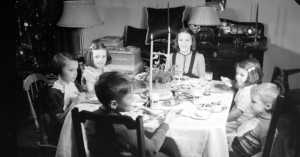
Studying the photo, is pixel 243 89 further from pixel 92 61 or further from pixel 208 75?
pixel 92 61

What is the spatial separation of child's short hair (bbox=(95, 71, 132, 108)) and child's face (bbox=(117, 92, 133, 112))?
0.02 meters

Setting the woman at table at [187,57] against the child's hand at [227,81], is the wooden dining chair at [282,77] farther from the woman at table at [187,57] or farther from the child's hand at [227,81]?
the woman at table at [187,57]

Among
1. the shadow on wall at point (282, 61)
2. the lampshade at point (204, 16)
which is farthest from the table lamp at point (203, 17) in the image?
the shadow on wall at point (282, 61)

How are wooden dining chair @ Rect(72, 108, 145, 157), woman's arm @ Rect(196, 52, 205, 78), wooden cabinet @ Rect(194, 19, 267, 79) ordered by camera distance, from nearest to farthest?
1. wooden dining chair @ Rect(72, 108, 145, 157)
2. wooden cabinet @ Rect(194, 19, 267, 79)
3. woman's arm @ Rect(196, 52, 205, 78)

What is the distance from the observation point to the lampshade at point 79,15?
2.50 meters

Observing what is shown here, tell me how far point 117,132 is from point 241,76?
2.54ft

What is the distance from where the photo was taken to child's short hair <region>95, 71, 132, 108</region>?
2053 mm

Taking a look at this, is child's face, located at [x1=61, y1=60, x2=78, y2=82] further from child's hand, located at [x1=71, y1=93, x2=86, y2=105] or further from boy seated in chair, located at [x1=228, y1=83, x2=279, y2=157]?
boy seated in chair, located at [x1=228, y1=83, x2=279, y2=157]

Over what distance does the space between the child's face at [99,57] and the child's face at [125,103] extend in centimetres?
37

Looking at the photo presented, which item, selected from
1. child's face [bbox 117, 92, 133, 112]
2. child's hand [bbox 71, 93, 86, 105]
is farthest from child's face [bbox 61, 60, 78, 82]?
child's face [bbox 117, 92, 133, 112]

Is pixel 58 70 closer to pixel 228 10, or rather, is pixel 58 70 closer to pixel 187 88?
pixel 187 88

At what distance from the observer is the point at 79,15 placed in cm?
254

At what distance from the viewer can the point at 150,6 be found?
108 inches

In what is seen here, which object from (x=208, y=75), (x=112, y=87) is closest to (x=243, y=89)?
(x=208, y=75)
